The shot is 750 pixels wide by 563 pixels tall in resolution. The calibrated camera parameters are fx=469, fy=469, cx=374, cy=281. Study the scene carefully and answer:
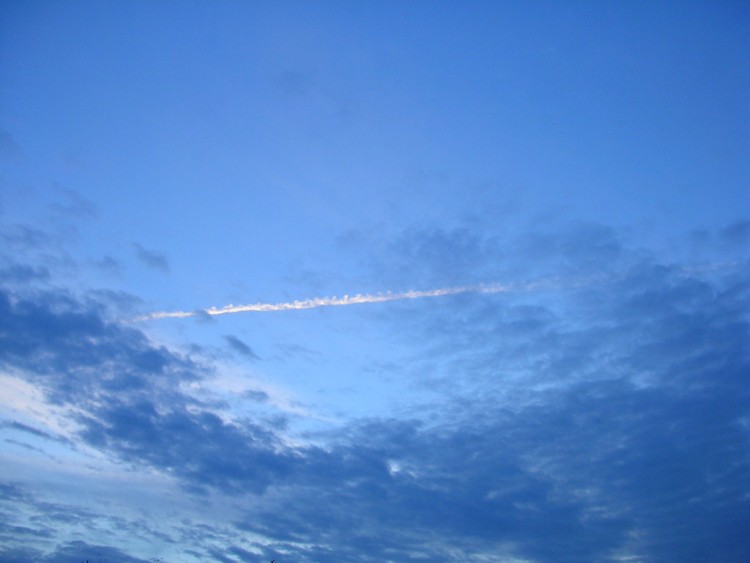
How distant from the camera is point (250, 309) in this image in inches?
2650

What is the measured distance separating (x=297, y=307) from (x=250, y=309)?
6753 millimetres

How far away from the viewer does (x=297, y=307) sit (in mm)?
67312
